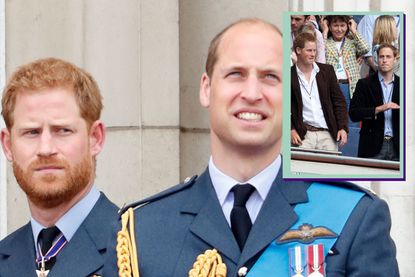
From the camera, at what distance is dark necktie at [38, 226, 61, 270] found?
194 inches

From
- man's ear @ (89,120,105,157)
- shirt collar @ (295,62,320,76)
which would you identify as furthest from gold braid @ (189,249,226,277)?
man's ear @ (89,120,105,157)

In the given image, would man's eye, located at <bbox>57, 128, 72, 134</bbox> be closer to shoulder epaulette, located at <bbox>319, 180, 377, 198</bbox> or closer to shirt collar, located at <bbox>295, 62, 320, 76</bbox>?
shoulder epaulette, located at <bbox>319, 180, 377, 198</bbox>

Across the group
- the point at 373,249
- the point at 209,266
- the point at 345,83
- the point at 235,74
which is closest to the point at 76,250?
the point at 209,266

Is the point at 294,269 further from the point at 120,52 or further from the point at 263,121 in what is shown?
the point at 120,52

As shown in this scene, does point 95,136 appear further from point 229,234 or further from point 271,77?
point 271,77

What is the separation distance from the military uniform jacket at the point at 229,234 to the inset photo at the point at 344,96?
0.25 m

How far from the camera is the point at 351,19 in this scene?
3898 millimetres

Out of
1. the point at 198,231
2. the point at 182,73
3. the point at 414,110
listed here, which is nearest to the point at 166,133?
the point at 182,73

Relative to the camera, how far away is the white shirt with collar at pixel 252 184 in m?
4.09

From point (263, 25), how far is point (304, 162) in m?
0.47

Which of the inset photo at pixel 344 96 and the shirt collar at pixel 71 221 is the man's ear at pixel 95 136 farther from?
the inset photo at pixel 344 96

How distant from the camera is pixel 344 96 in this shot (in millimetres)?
3916

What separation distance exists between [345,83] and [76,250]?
1.46 meters

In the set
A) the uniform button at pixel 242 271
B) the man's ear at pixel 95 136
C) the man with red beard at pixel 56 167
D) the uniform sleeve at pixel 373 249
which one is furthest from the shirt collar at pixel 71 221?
the uniform sleeve at pixel 373 249
